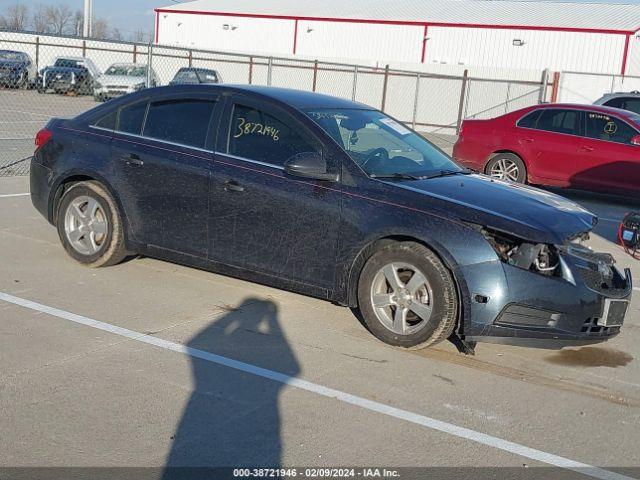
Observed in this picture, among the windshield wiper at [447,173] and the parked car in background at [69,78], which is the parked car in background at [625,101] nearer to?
the windshield wiper at [447,173]

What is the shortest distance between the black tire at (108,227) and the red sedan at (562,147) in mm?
8267

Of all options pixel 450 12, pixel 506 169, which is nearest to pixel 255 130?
pixel 506 169

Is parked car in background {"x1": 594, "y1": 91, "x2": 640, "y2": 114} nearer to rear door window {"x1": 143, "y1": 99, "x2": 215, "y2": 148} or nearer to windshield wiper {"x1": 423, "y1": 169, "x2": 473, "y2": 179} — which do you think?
windshield wiper {"x1": 423, "y1": 169, "x2": 473, "y2": 179}

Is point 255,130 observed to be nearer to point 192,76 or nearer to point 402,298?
point 402,298

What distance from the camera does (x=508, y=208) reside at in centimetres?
527

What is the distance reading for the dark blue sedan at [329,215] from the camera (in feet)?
16.5

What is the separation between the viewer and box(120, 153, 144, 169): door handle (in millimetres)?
6520

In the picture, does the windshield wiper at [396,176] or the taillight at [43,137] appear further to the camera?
the taillight at [43,137]

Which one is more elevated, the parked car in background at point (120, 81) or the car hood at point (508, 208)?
the parked car in background at point (120, 81)

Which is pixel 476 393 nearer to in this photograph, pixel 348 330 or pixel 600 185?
pixel 348 330

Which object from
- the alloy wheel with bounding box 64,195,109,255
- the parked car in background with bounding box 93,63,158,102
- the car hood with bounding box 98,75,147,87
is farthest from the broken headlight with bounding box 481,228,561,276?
the car hood with bounding box 98,75,147,87

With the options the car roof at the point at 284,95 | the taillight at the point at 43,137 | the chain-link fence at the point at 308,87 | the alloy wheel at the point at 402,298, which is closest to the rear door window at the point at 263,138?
the car roof at the point at 284,95

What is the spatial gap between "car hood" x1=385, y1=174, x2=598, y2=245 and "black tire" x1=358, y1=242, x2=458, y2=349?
0.35 meters

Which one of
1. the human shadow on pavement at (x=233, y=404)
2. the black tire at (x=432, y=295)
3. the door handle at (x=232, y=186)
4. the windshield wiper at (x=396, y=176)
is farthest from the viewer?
the door handle at (x=232, y=186)
